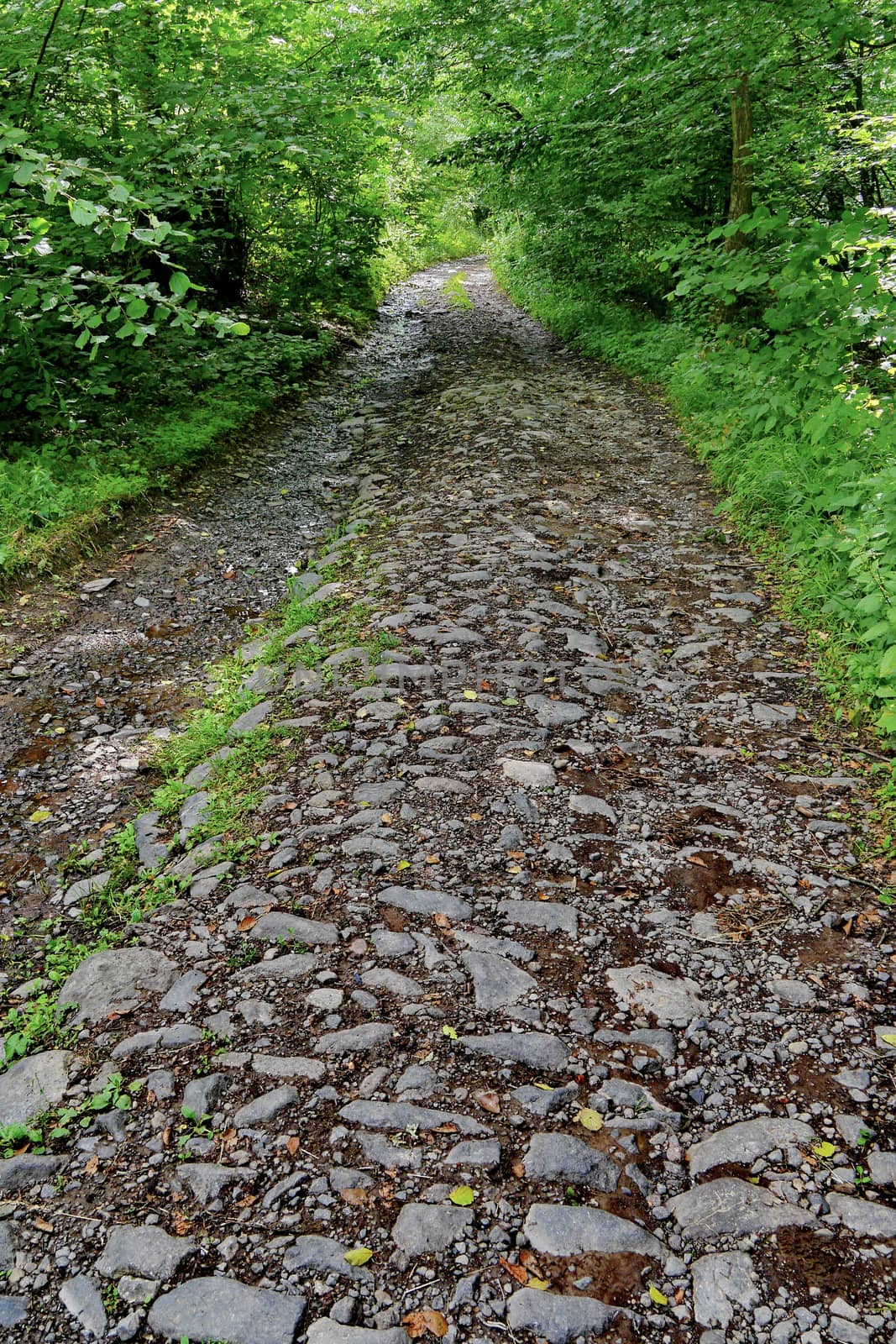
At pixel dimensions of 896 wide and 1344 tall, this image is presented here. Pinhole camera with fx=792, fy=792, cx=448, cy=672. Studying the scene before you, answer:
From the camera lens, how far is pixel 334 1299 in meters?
Result: 2.09

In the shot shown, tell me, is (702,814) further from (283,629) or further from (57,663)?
(57,663)

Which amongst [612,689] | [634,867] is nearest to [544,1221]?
[634,867]

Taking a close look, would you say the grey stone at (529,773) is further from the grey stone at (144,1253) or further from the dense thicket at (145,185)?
the dense thicket at (145,185)

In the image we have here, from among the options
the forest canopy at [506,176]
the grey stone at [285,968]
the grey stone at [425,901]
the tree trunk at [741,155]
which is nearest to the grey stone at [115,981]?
the grey stone at [285,968]

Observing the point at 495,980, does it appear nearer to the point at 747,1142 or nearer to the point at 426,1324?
the point at 747,1142

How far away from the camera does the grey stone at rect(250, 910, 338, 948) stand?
330 centimetres

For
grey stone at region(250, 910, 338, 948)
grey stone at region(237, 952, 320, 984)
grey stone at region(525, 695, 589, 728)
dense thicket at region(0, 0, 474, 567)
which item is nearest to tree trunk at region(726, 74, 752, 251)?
dense thicket at region(0, 0, 474, 567)

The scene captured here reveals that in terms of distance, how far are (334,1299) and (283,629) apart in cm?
458

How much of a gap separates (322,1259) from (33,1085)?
1.30 m

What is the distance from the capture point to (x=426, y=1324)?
204cm

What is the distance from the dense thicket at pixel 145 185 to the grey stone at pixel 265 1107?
12.9 feet

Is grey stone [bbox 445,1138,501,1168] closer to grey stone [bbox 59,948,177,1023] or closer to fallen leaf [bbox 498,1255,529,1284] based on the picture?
fallen leaf [bbox 498,1255,529,1284]

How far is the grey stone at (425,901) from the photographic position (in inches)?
134

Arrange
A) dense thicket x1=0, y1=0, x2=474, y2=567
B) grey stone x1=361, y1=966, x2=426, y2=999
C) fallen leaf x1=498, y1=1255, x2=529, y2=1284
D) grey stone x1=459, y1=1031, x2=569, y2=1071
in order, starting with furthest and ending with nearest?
dense thicket x1=0, y1=0, x2=474, y2=567 < grey stone x1=361, y1=966, x2=426, y2=999 < grey stone x1=459, y1=1031, x2=569, y2=1071 < fallen leaf x1=498, y1=1255, x2=529, y2=1284
